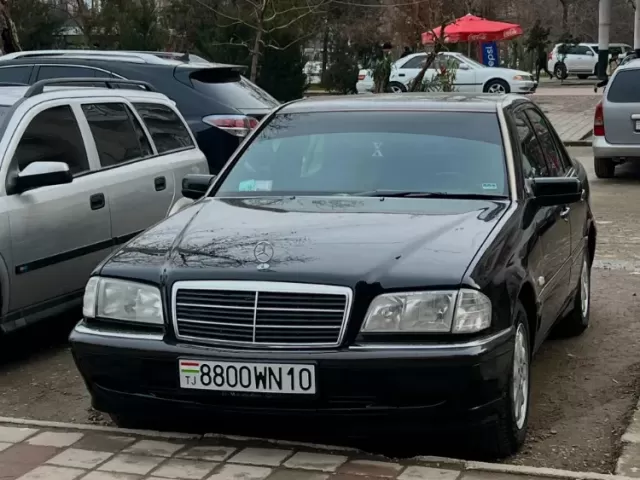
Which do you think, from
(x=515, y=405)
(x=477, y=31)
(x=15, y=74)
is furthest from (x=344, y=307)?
(x=477, y=31)

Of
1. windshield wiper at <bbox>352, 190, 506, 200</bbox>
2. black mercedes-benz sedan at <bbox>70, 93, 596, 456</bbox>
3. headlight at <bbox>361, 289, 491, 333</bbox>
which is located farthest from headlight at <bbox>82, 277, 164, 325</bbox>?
windshield wiper at <bbox>352, 190, 506, 200</bbox>

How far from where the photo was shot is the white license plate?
13.7 ft

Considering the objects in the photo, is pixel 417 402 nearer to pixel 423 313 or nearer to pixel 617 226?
pixel 423 313

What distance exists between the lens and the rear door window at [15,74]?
11.6m

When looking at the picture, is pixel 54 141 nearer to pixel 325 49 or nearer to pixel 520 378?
pixel 520 378

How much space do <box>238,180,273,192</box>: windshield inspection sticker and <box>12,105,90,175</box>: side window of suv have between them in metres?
1.45

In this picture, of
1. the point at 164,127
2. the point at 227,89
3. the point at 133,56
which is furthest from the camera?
the point at 133,56

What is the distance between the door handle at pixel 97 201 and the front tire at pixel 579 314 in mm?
3007

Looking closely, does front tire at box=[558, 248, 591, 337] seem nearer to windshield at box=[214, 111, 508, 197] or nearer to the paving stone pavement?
windshield at box=[214, 111, 508, 197]

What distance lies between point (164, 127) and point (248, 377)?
417 cm

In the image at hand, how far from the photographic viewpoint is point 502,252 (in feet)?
15.2

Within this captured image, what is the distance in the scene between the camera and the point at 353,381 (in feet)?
13.6

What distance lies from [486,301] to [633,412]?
1.45 m

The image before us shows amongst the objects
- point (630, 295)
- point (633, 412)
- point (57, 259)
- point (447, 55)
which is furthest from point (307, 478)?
point (447, 55)
